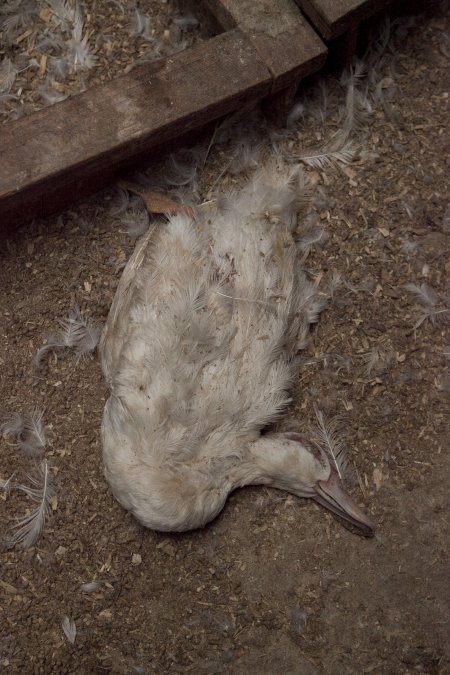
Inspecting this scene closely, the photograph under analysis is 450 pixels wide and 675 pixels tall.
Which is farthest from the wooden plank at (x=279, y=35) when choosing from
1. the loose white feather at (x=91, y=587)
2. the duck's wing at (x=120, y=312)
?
the loose white feather at (x=91, y=587)

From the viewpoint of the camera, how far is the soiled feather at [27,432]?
313 centimetres

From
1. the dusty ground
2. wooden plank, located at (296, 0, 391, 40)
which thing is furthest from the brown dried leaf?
wooden plank, located at (296, 0, 391, 40)

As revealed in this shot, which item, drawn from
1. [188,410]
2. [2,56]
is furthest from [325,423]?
[2,56]

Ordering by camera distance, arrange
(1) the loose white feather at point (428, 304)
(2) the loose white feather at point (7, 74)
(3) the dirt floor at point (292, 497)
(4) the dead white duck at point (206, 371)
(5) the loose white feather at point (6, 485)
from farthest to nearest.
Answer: (2) the loose white feather at point (7, 74) → (1) the loose white feather at point (428, 304) → (5) the loose white feather at point (6, 485) → (3) the dirt floor at point (292, 497) → (4) the dead white duck at point (206, 371)

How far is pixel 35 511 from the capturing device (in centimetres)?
306

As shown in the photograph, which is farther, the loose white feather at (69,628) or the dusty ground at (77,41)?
the dusty ground at (77,41)

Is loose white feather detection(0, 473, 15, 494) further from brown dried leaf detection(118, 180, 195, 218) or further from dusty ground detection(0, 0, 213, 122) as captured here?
dusty ground detection(0, 0, 213, 122)

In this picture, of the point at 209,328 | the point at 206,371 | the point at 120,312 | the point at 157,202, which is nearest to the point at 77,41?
the point at 157,202

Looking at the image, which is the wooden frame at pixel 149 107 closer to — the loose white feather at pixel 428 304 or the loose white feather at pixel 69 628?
the loose white feather at pixel 428 304

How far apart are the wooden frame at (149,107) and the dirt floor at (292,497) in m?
0.28

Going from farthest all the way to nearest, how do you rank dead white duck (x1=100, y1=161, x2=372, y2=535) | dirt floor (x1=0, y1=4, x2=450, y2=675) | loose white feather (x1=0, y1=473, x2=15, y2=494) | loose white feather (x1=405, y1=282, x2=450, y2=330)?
loose white feather (x1=405, y1=282, x2=450, y2=330) < loose white feather (x1=0, y1=473, x2=15, y2=494) < dirt floor (x1=0, y1=4, x2=450, y2=675) < dead white duck (x1=100, y1=161, x2=372, y2=535)

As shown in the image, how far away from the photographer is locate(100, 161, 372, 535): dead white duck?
2.86 meters

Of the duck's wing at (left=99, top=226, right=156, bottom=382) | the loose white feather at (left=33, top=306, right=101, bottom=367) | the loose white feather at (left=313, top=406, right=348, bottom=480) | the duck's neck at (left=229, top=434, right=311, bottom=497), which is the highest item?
the duck's wing at (left=99, top=226, right=156, bottom=382)

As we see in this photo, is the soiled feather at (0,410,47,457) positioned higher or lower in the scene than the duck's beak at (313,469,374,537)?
higher
